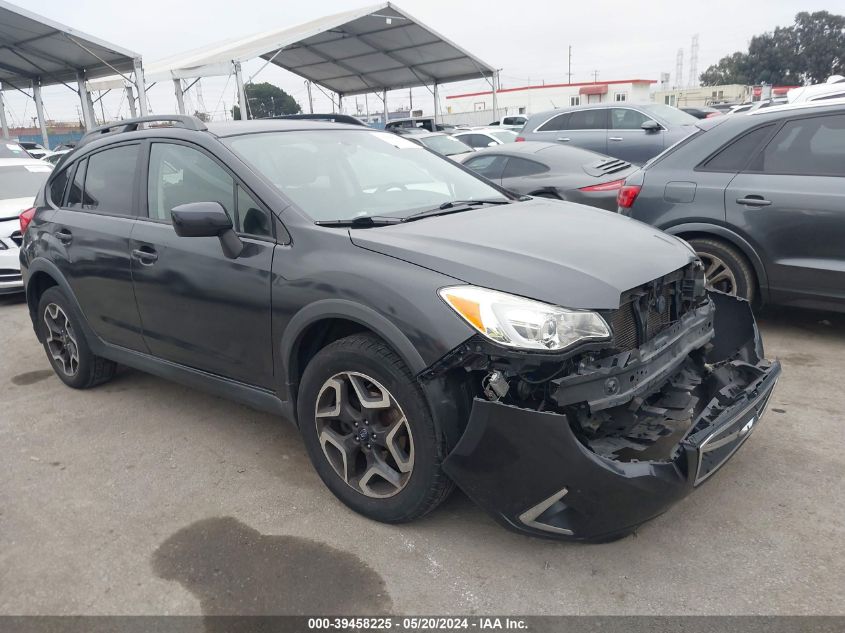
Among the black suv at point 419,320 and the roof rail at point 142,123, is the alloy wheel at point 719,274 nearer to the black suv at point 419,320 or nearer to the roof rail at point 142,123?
the black suv at point 419,320

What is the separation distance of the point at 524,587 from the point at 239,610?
1034mm

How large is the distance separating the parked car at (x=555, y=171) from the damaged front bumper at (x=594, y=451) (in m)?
5.27

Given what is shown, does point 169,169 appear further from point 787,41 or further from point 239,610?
point 787,41

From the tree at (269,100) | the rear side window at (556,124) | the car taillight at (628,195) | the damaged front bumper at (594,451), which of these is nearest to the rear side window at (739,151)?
the car taillight at (628,195)

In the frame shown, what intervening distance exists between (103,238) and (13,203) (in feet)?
16.7

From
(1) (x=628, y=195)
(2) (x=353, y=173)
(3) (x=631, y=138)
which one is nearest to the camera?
(2) (x=353, y=173)

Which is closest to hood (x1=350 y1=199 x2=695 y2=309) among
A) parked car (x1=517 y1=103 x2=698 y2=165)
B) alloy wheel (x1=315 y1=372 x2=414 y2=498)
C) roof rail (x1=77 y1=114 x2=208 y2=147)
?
alloy wheel (x1=315 y1=372 x2=414 y2=498)

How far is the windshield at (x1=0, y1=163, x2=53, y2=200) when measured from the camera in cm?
845

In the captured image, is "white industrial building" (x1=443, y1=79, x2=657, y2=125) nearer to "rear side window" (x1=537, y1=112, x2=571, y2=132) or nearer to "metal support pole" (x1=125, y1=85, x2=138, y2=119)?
"metal support pole" (x1=125, y1=85, x2=138, y2=119)

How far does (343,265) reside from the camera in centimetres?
276

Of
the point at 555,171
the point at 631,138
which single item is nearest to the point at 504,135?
the point at 631,138

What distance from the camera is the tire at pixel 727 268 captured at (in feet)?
15.7

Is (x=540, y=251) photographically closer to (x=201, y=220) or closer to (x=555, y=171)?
(x=201, y=220)

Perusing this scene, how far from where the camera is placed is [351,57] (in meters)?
26.3
